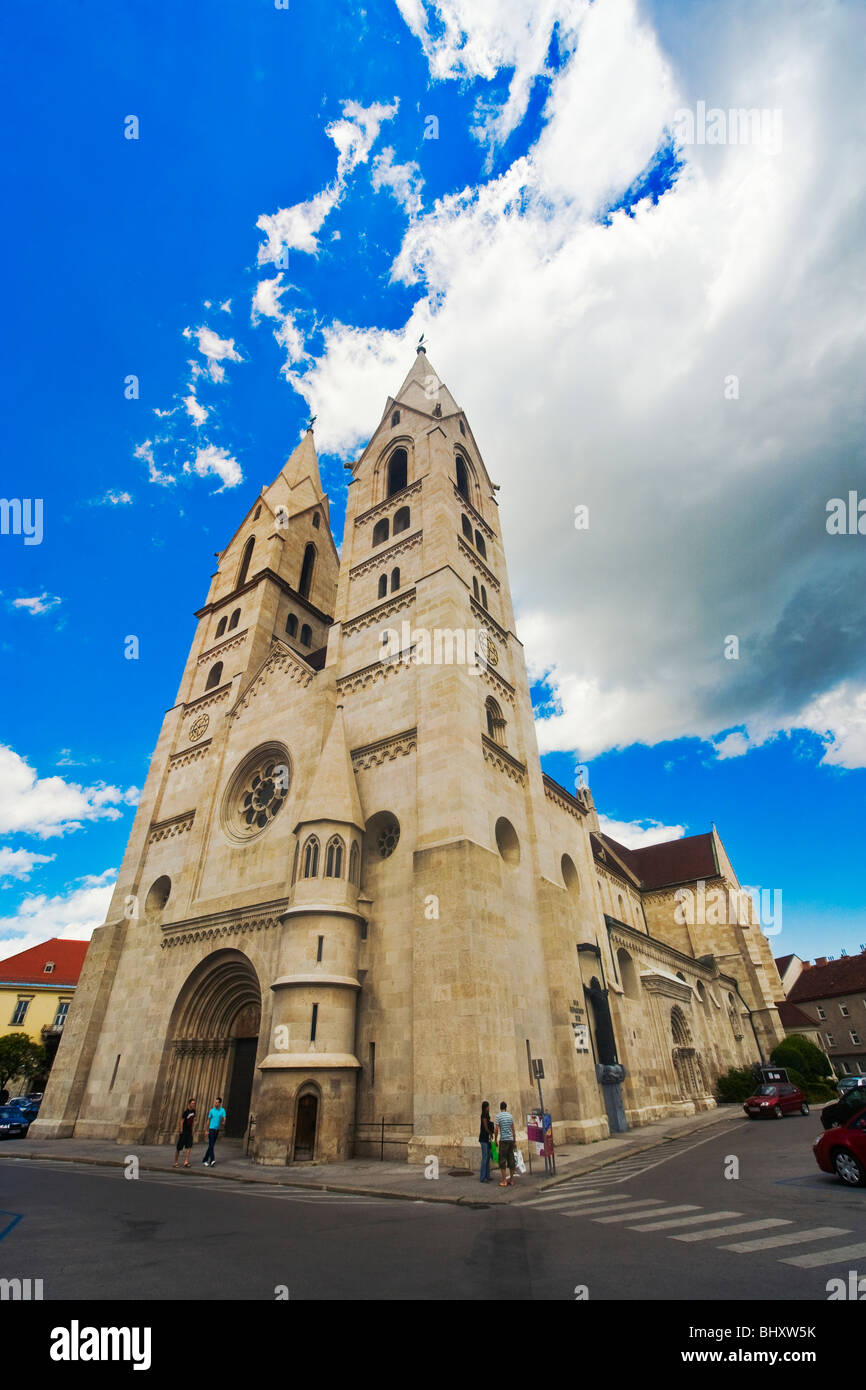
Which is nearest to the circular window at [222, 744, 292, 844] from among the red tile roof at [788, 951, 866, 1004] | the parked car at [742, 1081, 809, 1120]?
the parked car at [742, 1081, 809, 1120]

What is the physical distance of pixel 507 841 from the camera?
68.8 feet

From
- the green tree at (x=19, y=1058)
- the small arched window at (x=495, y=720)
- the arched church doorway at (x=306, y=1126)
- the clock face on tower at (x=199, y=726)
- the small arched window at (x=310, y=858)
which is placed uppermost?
→ the clock face on tower at (x=199, y=726)

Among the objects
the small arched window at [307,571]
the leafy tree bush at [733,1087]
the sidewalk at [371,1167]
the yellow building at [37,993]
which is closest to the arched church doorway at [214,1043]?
the sidewalk at [371,1167]

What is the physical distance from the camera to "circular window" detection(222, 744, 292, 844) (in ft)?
75.5

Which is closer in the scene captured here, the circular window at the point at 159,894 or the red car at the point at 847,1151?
the red car at the point at 847,1151

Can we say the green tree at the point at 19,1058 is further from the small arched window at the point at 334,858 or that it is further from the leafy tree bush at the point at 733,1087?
the leafy tree bush at the point at 733,1087

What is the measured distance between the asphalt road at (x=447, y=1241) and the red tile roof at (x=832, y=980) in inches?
2317

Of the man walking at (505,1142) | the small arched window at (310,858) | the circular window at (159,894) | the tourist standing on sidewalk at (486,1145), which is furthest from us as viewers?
the circular window at (159,894)

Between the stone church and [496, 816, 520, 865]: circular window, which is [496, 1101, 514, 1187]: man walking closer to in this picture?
the stone church

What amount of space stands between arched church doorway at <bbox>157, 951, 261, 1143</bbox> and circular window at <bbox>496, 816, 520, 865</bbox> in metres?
8.99

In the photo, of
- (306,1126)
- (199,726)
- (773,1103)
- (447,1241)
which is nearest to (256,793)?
(199,726)

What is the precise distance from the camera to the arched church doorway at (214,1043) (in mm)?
19797
